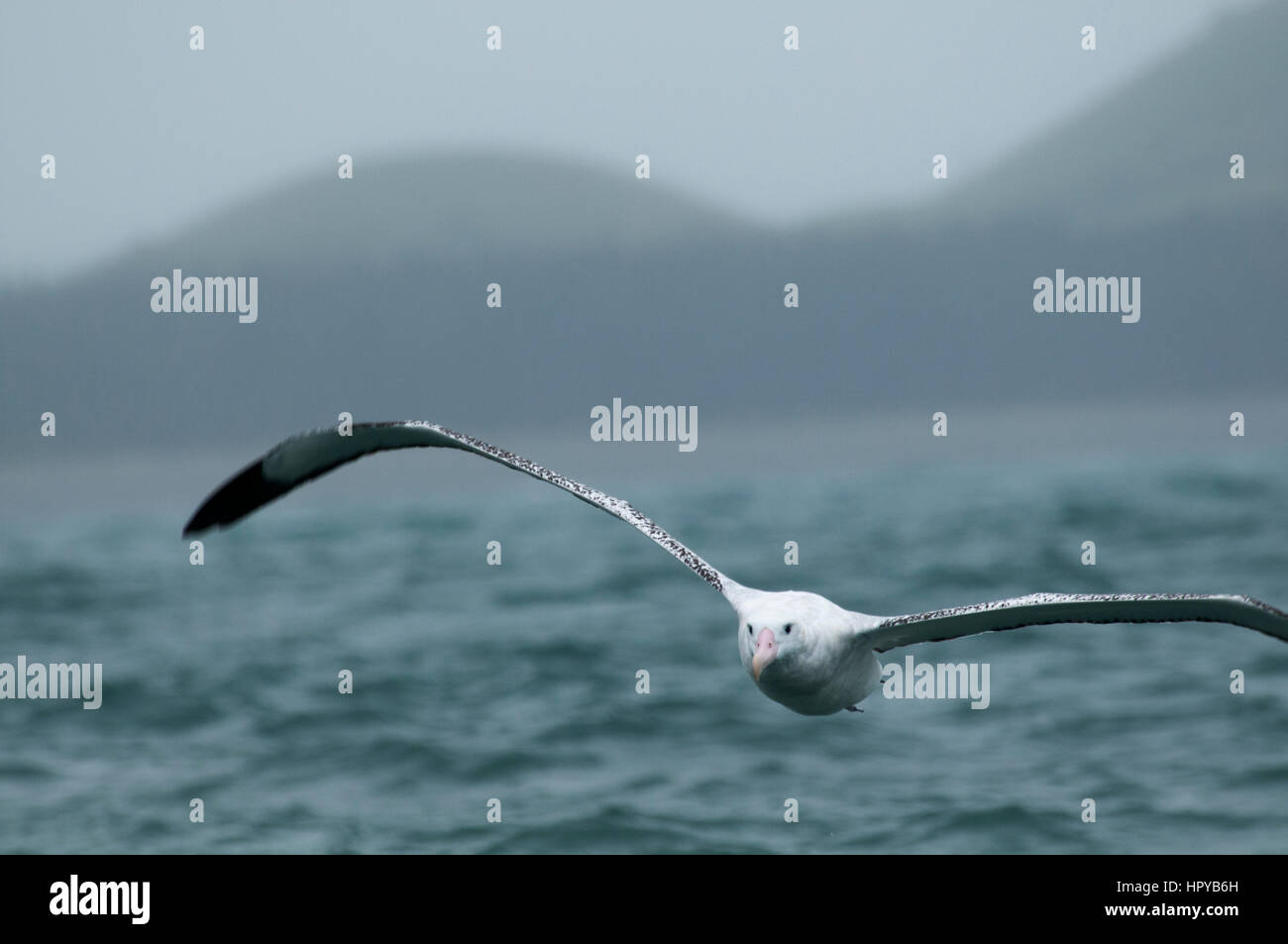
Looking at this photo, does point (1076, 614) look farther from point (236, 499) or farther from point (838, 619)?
point (236, 499)

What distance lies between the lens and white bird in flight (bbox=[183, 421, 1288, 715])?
11062mm

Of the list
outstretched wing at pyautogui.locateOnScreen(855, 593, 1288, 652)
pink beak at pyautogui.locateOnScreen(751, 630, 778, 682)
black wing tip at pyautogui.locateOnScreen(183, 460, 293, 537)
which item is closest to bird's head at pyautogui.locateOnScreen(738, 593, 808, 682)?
pink beak at pyautogui.locateOnScreen(751, 630, 778, 682)

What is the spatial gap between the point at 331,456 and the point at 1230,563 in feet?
192

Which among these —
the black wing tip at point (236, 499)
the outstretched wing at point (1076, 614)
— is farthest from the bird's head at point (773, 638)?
the black wing tip at point (236, 499)

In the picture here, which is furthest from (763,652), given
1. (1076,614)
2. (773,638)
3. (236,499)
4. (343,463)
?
(236,499)

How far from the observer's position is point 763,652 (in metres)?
11.2

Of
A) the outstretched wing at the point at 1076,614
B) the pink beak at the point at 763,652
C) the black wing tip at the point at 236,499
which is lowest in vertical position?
the pink beak at the point at 763,652

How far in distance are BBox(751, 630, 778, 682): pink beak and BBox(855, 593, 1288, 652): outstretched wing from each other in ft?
3.60

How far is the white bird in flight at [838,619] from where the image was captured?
36.3 ft

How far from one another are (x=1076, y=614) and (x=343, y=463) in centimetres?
814

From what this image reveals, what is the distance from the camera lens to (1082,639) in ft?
156

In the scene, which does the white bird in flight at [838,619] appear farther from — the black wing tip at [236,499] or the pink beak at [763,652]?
the black wing tip at [236,499]

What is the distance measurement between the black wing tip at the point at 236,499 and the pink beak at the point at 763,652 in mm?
6891

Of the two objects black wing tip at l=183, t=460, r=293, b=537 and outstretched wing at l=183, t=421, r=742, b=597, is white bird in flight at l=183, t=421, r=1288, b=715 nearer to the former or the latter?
outstretched wing at l=183, t=421, r=742, b=597
